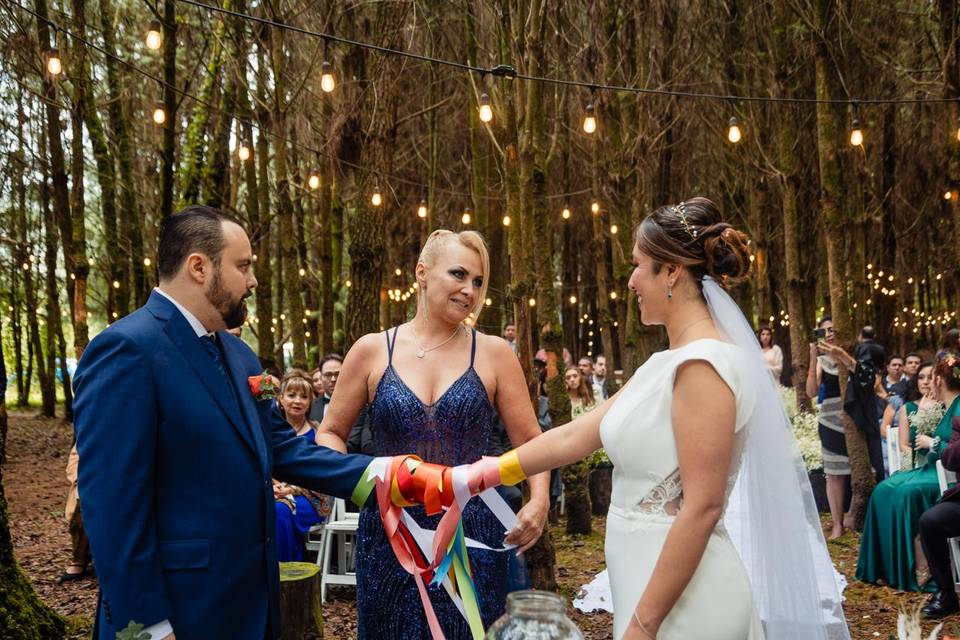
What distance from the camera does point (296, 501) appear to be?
7914mm

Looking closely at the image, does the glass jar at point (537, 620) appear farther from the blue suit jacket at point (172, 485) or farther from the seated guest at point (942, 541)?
the seated guest at point (942, 541)

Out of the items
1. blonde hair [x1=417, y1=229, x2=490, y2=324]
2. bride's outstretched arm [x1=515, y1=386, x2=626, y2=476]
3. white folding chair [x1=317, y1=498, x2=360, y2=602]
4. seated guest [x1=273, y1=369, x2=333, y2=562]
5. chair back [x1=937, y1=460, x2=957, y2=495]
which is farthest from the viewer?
white folding chair [x1=317, y1=498, x2=360, y2=602]

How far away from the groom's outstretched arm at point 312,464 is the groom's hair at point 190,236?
A: 0.72 meters

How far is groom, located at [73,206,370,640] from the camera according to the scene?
2352 mm

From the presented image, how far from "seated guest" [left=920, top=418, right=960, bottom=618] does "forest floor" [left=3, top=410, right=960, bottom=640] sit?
126 mm

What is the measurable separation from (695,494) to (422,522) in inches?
53.0

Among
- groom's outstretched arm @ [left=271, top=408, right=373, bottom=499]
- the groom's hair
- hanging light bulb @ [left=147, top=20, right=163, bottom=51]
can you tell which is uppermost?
hanging light bulb @ [left=147, top=20, right=163, bottom=51]

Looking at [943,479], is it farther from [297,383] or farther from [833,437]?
[297,383]

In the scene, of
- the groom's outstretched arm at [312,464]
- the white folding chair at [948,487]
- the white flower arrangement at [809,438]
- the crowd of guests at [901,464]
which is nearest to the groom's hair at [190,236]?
the groom's outstretched arm at [312,464]

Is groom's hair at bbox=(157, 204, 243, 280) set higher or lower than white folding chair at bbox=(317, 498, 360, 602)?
higher

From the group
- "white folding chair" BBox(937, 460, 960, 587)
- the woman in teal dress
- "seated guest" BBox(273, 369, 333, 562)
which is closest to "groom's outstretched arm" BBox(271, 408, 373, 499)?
"seated guest" BBox(273, 369, 333, 562)

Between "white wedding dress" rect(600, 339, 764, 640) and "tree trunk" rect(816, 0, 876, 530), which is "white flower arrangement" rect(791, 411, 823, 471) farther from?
"white wedding dress" rect(600, 339, 764, 640)

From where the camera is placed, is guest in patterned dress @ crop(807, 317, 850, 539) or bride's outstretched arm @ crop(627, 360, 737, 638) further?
guest in patterned dress @ crop(807, 317, 850, 539)

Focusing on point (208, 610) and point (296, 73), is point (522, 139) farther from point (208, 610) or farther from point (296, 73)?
point (296, 73)
